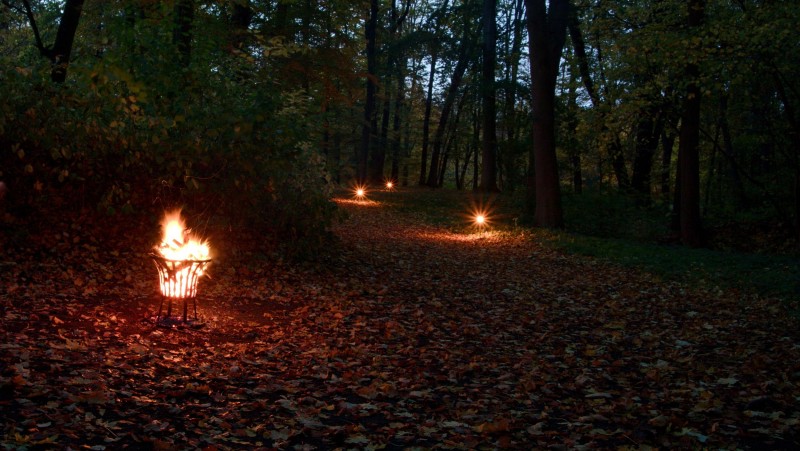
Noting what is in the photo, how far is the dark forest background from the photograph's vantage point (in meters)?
7.36

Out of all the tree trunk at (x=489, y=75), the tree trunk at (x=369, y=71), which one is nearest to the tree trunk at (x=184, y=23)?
the tree trunk at (x=489, y=75)

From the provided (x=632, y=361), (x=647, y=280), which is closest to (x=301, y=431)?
→ (x=632, y=361)

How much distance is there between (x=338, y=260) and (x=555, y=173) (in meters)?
8.03

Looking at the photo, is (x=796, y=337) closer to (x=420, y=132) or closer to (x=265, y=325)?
(x=265, y=325)

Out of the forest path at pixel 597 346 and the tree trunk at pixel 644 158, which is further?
the tree trunk at pixel 644 158

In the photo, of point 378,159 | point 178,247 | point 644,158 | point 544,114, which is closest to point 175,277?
point 178,247

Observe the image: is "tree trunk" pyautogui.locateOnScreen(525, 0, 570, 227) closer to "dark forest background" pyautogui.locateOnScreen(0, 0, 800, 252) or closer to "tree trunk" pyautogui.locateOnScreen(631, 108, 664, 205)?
"dark forest background" pyautogui.locateOnScreen(0, 0, 800, 252)

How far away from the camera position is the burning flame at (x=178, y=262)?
19.7 ft

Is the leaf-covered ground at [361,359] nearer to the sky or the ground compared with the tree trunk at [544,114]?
nearer to the ground

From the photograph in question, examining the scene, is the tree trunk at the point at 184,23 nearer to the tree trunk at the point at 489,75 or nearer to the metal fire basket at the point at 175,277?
the metal fire basket at the point at 175,277

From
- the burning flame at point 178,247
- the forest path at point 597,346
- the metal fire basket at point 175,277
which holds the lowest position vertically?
the forest path at point 597,346

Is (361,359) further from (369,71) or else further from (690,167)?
(369,71)

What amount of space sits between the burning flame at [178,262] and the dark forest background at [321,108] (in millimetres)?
1482

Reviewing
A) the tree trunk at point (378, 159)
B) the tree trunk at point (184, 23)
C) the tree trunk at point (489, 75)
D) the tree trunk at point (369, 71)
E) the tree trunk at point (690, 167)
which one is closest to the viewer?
the tree trunk at point (184, 23)
